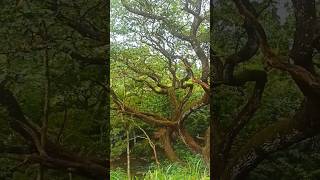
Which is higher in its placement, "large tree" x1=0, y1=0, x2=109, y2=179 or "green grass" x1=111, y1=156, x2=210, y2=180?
"large tree" x1=0, y1=0, x2=109, y2=179

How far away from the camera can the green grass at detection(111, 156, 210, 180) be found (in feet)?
11.2

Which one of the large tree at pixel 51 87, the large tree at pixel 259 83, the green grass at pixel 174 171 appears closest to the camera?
the large tree at pixel 259 83

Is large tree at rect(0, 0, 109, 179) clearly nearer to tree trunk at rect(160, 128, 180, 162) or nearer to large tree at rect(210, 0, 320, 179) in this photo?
tree trunk at rect(160, 128, 180, 162)

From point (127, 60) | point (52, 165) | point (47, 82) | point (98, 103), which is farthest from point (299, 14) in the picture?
point (52, 165)

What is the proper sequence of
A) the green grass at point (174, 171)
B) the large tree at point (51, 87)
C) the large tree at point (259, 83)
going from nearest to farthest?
the large tree at point (259, 83)
the large tree at point (51, 87)
the green grass at point (174, 171)

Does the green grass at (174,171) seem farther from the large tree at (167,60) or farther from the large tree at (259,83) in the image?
the large tree at (259,83)

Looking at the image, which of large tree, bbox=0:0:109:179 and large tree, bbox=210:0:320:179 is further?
large tree, bbox=0:0:109:179

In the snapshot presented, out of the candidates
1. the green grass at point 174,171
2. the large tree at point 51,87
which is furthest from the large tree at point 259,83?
the large tree at point 51,87

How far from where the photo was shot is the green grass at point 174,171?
11.2 ft

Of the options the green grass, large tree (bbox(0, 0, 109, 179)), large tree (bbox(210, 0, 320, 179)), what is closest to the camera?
large tree (bbox(210, 0, 320, 179))

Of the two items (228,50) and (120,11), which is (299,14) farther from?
(120,11)

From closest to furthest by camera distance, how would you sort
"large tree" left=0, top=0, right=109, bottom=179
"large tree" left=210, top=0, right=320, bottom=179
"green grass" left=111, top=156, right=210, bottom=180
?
"large tree" left=210, top=0, right=320, bottom=179
"large tree" left=0, top=0, right=109, bottom=179
"green grass" left=111, top=156, right=210, bottom=180

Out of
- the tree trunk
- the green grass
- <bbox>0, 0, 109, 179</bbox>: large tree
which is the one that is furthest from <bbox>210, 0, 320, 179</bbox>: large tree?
<bbox>0, 0, 109, 179</bbox>: large tree

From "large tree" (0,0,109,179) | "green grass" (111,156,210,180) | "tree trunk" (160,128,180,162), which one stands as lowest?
"green grass" (111,156,210,180)
